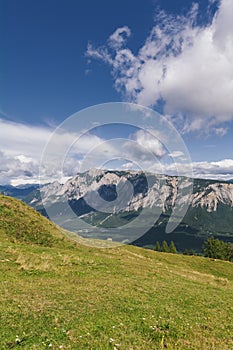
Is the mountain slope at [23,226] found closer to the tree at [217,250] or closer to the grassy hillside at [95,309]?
the grassy hillside at [95,309]

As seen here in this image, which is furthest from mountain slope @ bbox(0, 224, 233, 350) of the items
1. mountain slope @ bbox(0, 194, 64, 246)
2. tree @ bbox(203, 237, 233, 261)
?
tree @ bbox(203, 237, 233, 261)

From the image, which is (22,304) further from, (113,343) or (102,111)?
(102,111)

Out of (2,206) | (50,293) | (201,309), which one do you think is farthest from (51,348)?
(2,206)

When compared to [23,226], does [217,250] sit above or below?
below

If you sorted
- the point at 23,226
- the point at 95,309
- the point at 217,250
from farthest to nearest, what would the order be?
the point at 217,250 → the point at 23,226 → the point at 95,309

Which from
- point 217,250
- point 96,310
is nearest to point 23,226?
point 96,310

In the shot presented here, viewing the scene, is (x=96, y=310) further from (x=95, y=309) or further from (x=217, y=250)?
(x=217, y=250)

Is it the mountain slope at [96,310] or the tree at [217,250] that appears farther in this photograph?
the tree at [217,250]

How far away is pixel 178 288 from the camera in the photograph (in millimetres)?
25031

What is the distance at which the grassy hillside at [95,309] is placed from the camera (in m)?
11.7

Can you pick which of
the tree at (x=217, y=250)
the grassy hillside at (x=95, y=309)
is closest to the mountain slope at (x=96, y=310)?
the grassy hillside at (x=95, y=309)

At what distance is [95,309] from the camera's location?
15391mm

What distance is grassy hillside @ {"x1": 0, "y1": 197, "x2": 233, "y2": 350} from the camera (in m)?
11.7

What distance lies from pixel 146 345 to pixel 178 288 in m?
15.2
